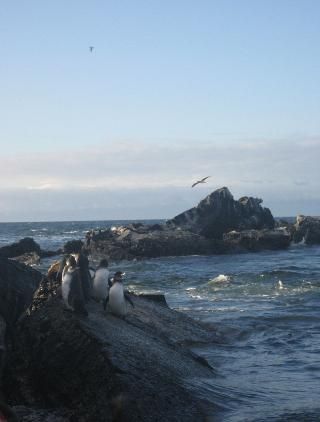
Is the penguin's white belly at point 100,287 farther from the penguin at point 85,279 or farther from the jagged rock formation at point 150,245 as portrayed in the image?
the jagged rock formation at point 150,245

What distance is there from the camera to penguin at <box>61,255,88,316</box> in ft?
36.9

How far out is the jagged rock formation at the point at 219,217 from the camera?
57.4m

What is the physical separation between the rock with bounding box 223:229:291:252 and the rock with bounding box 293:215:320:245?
218 inches

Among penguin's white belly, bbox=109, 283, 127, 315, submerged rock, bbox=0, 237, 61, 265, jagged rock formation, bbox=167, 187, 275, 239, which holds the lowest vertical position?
submerged rock, bbox=0, 237, 61, 265

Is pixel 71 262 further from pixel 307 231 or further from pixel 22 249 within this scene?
pixel 307 231

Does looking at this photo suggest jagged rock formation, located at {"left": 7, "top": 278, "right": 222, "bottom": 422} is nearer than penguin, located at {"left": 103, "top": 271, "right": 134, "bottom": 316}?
Yes

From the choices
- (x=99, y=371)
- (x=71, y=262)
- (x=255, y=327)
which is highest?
(x=71, y=262)

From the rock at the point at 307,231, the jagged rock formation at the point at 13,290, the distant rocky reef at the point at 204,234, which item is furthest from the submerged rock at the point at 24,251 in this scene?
the jagged rock formation at the point at 13,290

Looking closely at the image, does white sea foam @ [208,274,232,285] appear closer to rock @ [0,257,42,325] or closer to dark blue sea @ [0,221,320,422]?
dark blue sea @ [0,221,320,422]

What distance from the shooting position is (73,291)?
476 inches

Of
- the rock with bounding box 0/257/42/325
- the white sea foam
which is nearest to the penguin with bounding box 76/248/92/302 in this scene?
the rock with bounding box 0/257/42/325

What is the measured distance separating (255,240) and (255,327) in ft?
118

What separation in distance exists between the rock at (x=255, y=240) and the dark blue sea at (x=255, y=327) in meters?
9.98

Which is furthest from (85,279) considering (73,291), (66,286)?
(73,291)
